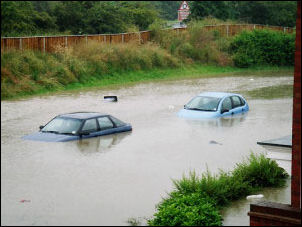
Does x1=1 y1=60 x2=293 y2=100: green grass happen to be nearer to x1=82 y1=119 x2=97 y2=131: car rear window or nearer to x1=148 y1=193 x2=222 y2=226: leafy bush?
x1=82 y1=119 x2=97 y2=131: car rear window

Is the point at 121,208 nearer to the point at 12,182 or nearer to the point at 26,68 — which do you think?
the point at 12,182

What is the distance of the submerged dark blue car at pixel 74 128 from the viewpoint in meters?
22.1

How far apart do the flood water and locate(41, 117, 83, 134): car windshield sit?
686mm

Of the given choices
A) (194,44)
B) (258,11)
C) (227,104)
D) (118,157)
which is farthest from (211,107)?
(258,11)

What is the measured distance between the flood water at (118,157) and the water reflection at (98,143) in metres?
0.03

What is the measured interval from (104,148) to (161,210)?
8.39 meters

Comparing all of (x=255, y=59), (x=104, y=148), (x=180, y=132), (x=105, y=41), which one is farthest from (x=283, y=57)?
(x=104, y=148)

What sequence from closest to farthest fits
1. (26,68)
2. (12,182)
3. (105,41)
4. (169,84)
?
(12,182), (26,68), (169,84), (105,41)

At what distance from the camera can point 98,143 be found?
72.5 feet

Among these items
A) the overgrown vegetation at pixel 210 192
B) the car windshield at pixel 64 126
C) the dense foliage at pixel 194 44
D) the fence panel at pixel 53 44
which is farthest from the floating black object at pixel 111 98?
the overgrown vegetation at pixel 210 192

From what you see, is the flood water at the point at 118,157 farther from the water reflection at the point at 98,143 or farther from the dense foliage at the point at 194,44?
the dense foliage at the point at 194,44

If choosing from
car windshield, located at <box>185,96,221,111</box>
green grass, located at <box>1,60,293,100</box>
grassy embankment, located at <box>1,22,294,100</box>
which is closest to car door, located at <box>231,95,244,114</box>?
car windshield, located at <box>185,96,221,111</box>

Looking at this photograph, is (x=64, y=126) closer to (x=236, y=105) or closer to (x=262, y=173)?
(x=262, y=173)

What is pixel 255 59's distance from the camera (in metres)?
55.2
